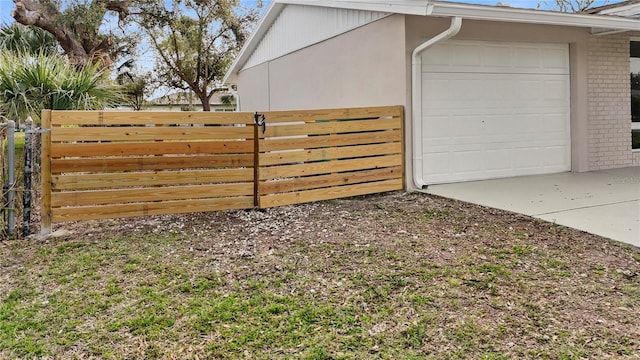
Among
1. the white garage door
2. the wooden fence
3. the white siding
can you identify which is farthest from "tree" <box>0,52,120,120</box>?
the white garage door

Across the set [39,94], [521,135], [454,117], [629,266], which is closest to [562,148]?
[521,135]

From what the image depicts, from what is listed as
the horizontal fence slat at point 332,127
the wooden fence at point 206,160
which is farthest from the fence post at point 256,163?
the horizontal fence slat at point 332,127

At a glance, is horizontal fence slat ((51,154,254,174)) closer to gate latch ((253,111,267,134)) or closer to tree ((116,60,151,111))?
gate latch ((253,111,267,134))

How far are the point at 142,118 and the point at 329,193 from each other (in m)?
2.55

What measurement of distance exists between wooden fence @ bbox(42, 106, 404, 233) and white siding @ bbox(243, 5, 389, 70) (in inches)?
94.8

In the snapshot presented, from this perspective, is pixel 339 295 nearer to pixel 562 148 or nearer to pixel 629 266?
pixel 629 266

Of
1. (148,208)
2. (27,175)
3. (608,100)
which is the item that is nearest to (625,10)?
(608,100)

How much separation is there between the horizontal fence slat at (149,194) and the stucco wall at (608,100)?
21.5ft

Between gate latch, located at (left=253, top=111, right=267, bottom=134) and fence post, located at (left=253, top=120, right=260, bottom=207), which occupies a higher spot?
gate latch, located at (left=253, top=111, right=267, bottom=134)

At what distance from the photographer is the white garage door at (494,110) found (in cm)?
724

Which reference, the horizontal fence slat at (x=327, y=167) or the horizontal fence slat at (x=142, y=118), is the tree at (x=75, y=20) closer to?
the horizontal fence slat at (x=142, y=118)

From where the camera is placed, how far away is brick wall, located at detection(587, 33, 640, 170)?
8.38 m

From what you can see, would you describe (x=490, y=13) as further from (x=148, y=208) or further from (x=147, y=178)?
(x=148, y=208)

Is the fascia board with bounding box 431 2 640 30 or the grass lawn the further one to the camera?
the fascia board with bounding box 431 2 640 30
